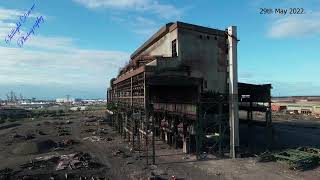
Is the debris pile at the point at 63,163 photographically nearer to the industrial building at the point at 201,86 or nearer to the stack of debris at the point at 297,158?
the industrial building at the point at 201,86

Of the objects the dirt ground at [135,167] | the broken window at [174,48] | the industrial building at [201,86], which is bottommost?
the dirt ground at [135,167]

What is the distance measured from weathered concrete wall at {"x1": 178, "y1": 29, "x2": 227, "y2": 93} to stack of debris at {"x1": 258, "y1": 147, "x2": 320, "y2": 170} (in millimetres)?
7568

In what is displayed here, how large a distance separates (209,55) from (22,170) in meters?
18.2

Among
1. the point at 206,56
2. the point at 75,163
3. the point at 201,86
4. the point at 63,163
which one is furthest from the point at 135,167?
the point at 206,56

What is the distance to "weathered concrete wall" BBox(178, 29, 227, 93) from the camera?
3478 cm

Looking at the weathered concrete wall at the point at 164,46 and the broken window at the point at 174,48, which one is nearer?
the broken window at the point at 174,48

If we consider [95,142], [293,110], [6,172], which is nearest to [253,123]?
[95,142]

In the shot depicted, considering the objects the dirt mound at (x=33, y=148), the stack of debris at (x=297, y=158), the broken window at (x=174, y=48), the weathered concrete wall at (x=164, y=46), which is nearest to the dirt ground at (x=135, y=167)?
the dirt mound at (x=33, y=148)

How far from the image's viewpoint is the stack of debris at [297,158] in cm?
2720

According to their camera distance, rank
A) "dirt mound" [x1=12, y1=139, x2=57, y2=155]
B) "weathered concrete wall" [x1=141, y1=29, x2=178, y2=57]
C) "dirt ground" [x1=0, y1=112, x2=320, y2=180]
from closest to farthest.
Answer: "dirt ground" [x1=0, y1=112, x2=320, y2=180]
"weathered concrete wall" [x1=141, y1=29, x2=178, y2=57]
"dirt mound" [x1=12, y1=139, x2=57, y2=155]

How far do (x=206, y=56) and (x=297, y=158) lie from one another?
12.3m

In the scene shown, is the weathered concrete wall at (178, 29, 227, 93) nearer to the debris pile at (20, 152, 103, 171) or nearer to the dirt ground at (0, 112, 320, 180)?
the dirt ground at (0, 112, 320, 180)

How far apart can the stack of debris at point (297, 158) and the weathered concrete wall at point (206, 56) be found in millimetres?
7568

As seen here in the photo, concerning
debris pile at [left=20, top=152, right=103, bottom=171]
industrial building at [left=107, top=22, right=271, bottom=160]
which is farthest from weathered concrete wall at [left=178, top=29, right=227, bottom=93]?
debris pile at [left=20, top=152, right=103, bottom=171]
